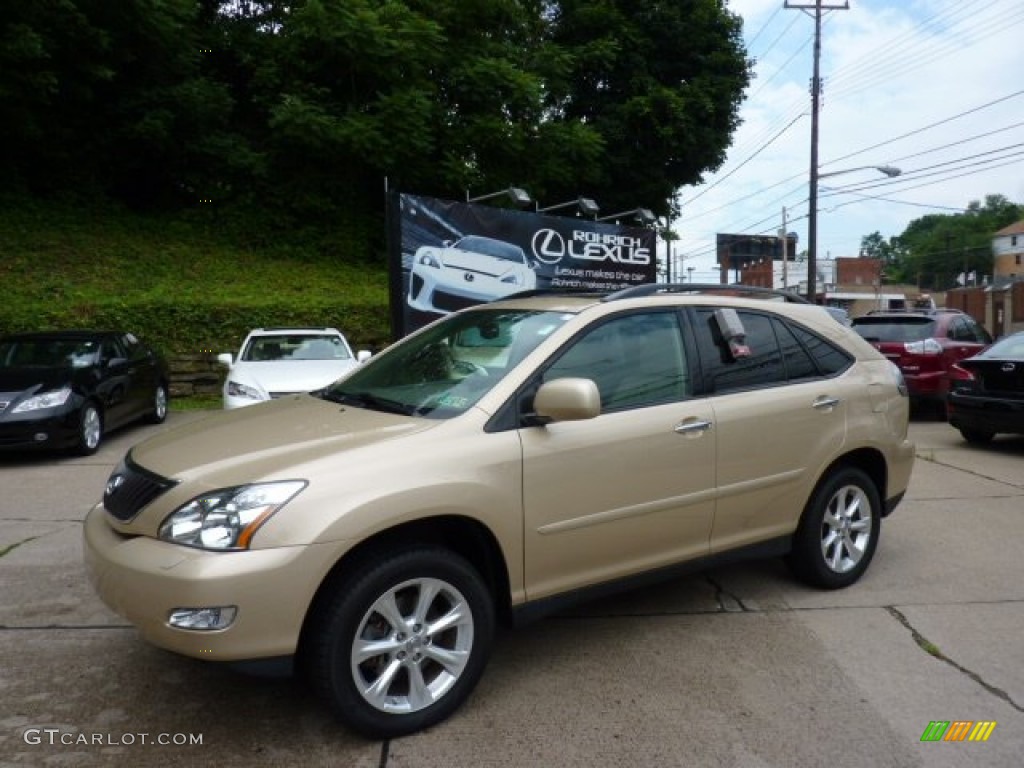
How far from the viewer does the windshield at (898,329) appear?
39.2ft

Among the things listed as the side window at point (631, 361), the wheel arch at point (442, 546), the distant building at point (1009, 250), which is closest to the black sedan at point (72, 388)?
the wheel arch at point (442, 546)

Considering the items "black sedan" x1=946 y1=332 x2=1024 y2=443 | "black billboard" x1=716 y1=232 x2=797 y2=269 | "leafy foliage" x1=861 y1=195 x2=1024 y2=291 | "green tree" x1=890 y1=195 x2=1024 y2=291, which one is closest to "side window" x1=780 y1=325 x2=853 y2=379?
"black sedan" x1=946 y1=332 x2=1024 y2=443

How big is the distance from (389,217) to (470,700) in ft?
34.8

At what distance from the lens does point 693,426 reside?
3.76 metres

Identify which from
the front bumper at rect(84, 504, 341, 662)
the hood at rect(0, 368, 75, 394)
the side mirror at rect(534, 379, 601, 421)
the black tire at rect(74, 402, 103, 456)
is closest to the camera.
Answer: the front bumper at rect(84, 504, 341, 662)

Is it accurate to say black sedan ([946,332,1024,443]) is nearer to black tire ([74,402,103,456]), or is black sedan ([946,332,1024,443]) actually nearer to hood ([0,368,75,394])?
black tire ([74,402,103,456])

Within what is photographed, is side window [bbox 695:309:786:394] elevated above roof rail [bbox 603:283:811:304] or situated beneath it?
situated beneath

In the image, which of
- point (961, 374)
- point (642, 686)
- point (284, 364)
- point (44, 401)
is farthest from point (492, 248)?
point (642, 686)

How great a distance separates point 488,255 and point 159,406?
6137 millimetres

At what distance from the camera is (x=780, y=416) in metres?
4.12

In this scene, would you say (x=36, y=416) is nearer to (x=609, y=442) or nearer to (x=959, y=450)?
(x=609, y=442)

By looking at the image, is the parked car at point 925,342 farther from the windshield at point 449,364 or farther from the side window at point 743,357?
the windshield at point 449,364

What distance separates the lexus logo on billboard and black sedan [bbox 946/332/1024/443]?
25.7 ft

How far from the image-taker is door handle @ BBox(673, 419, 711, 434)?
371 cm
